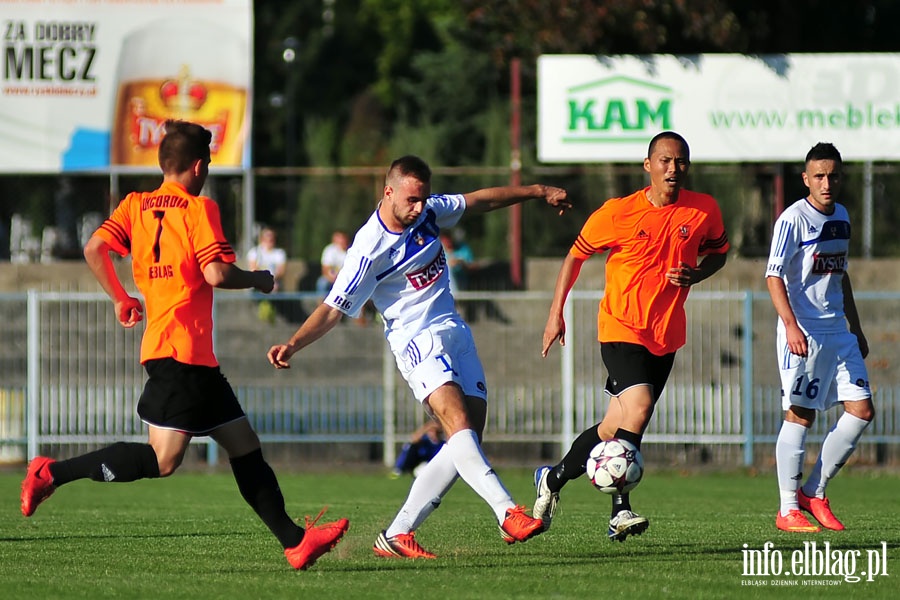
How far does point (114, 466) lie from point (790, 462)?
175 inches

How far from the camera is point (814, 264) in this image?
9391 millimetres

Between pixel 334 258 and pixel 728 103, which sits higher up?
pixel 728 103

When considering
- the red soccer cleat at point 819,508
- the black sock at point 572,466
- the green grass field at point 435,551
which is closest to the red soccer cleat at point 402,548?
the green grass field at point 435,551

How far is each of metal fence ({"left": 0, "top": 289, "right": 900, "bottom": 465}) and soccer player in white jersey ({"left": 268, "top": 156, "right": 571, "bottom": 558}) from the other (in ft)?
31.5

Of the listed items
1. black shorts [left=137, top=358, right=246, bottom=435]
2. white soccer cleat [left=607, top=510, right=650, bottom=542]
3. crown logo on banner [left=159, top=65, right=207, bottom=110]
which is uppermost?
crown logo on banner [left=159, top=65, right=207, bottom=110]

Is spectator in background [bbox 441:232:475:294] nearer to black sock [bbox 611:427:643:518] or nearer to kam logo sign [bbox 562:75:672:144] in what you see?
kam logo sign [bbox 562:75:672:144]

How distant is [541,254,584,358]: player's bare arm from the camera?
8.42m

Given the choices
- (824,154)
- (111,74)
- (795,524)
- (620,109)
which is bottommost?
(795,524)

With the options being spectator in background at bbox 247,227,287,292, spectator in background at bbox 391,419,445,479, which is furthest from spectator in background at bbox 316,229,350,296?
spectator in background at bbox 391,419,445,479

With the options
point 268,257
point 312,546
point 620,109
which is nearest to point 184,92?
point 268,257

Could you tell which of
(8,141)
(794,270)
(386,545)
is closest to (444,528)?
(386,545)

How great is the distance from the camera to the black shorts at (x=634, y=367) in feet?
28.1

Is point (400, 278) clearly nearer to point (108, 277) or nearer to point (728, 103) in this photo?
point (108, 277)

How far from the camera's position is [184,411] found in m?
7.17
